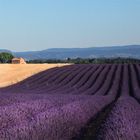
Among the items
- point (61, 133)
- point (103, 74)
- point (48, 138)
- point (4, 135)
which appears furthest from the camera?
point (103, 74)

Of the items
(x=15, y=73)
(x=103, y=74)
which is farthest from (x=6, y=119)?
(x=15, y=73)

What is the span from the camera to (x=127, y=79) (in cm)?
2950

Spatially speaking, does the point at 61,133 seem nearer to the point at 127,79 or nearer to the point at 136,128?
the point at 136,128

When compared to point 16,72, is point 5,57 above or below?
above

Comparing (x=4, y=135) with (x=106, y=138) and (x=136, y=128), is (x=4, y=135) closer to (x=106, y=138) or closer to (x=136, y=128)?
(x=106, y=138)

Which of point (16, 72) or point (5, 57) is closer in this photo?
point (16, 72)

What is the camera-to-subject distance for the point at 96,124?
25.0ft

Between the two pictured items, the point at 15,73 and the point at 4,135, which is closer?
the point at 4,135

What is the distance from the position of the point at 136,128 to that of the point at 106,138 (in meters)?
0.90

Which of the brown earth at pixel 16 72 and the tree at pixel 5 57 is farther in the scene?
the tree at pixel 5 57

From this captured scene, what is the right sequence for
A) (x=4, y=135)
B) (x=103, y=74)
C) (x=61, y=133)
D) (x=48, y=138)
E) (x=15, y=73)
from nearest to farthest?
(x=4, y=135), (x=48, y=138), (x=61, y=133), (x=103, y=74), (x=15, y=73)

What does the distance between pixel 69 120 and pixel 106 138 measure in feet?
6.35

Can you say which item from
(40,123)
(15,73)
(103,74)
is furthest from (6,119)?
(15,73)

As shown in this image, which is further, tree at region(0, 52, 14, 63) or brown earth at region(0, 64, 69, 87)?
tree at region(0, 52, 14, 63)
